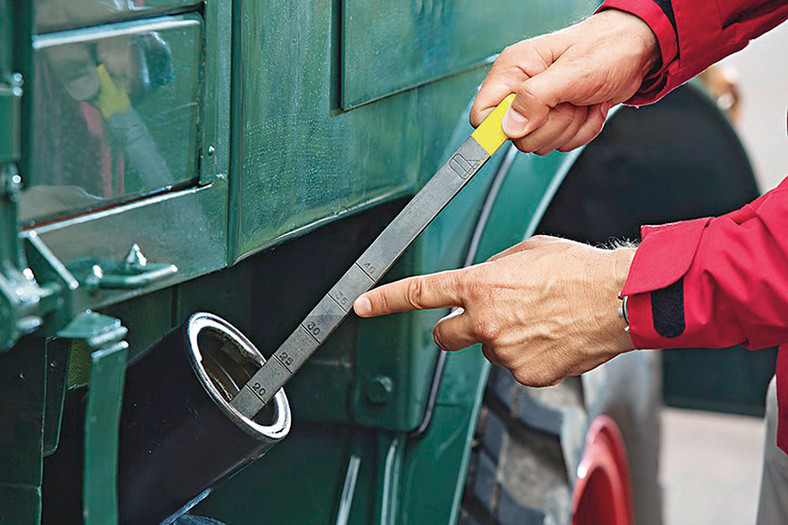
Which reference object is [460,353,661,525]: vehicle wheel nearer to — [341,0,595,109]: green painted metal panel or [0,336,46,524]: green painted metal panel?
[341,0,595,109]: green painted metal panel

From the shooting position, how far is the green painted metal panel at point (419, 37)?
127 centimetres

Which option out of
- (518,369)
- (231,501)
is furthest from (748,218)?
(231,501)

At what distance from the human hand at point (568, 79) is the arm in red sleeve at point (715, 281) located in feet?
0.75

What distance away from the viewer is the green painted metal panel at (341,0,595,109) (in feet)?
4.16

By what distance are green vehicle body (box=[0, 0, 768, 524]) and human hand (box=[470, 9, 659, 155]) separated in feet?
0.43

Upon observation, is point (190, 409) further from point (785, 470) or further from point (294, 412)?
point (785, 470)

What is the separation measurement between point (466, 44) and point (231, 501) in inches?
30.2

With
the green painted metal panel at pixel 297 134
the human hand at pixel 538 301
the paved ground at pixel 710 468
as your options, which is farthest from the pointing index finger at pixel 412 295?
the paved ground at pixel 710 468

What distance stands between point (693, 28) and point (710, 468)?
277 cm

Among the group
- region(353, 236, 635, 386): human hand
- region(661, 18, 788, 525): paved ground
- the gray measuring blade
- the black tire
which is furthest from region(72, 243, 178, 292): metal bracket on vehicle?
region(661, 18, 788, 525): paved ground

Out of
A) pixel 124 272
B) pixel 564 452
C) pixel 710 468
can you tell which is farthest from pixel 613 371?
pixel 710 468

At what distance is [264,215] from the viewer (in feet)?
3.71

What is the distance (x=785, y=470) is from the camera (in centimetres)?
176

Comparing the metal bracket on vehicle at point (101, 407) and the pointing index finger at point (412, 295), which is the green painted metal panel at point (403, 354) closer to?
the pointing index finger at point (412, 295)
